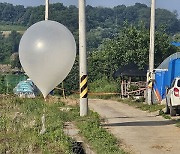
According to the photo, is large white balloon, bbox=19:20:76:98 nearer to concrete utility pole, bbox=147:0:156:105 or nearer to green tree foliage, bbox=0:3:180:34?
concrete utility pole, bbox=147:0:156:105

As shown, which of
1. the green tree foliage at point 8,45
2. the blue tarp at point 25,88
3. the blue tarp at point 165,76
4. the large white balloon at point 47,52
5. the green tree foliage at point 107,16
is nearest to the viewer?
the large white balloon at point 47,52

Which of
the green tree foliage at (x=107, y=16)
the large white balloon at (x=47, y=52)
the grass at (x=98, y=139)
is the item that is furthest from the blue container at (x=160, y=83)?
the green tree foliage at (x=107, y=16)

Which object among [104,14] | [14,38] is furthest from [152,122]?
[104,14]

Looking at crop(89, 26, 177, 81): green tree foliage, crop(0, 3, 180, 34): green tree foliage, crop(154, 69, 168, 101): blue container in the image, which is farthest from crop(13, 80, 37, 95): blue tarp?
crop(0, 3, 180, 34): green tree foliage

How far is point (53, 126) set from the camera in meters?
14.2

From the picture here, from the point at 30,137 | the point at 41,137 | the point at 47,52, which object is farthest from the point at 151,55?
the point at 30,137

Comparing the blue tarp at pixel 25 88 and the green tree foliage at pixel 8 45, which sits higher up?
the green tree foliage at pixel 8 45

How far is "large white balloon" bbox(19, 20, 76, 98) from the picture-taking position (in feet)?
40.3

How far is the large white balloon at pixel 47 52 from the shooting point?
40.3 feet

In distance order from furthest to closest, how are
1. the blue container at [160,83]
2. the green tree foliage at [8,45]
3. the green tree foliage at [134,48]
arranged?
the green tree foliage at [8,45] → the green tree foliage at [134,48] → the blue container at [160,83]

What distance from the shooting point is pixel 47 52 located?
1226 cm

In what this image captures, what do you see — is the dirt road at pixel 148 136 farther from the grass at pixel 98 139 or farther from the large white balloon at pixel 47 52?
the large white balloon at pixel 47 52

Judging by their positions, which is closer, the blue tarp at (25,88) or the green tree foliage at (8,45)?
the blue tarp at (25,88)

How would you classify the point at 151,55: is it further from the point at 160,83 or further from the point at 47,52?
the point at 47,52
